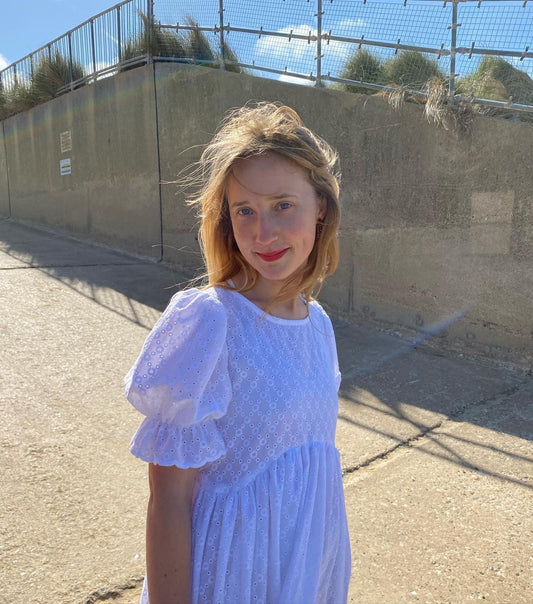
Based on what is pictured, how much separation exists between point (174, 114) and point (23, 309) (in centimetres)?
404

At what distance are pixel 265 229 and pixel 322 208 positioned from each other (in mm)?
224

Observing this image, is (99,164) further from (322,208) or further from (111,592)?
(322,208)

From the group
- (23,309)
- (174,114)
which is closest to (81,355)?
(23,309)

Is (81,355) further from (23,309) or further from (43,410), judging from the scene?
(23,309)

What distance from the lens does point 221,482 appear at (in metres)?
1.17

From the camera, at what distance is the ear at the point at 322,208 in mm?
1386

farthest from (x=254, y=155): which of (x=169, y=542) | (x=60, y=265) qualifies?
(x=60, y=265)

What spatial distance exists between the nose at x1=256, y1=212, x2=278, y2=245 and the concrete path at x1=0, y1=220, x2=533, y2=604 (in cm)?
163

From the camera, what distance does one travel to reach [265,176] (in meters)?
1.25

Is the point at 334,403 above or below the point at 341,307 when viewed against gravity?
above

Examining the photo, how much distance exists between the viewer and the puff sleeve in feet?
3.60

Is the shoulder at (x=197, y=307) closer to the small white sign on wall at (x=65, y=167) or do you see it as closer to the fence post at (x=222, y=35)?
the fence post at (x=222, y=35)

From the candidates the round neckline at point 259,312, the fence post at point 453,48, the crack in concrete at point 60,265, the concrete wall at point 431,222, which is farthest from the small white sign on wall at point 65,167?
the round neckline at point 259,312

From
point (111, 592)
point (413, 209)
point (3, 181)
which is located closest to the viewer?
point (111, 592)
